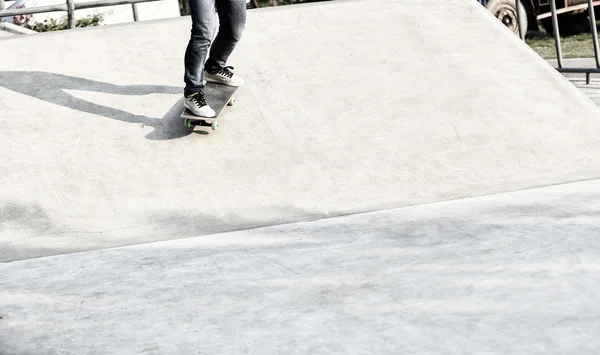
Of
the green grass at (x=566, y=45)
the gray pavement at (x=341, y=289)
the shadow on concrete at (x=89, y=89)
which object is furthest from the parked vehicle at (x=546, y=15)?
the gray pavement at (x=341, y=289)

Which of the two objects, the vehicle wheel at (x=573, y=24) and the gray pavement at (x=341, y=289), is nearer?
the gray pavement at (x=341, y=289)

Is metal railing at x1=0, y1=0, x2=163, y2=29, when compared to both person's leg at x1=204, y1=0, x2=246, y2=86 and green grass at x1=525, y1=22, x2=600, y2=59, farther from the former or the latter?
green grass at x1=525, y1=22, x2=600, y2=59

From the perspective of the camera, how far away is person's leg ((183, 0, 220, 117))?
5.68m

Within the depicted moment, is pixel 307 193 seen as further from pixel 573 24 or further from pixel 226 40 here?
pixel 573 24

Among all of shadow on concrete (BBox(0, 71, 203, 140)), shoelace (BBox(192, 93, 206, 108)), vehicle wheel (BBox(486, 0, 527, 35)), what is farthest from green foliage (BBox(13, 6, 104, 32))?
shoelace (BBox(192, 93, 206, 108))

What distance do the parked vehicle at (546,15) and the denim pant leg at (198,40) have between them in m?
10.7

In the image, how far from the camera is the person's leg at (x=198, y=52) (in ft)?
18.6

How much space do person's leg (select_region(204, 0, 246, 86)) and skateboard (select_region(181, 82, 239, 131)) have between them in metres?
0.05

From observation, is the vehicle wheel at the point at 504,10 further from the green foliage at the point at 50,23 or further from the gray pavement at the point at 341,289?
the gray pavement at the point at 341,289

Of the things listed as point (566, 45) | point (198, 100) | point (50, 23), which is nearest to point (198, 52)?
point (198, 100)

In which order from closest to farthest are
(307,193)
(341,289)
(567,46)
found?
(341,289)
(307,193)
(567,46)

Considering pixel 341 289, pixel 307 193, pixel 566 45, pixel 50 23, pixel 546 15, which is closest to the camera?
pixel 341 289

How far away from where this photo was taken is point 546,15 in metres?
15.8

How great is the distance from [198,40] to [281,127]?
2.56 feet
